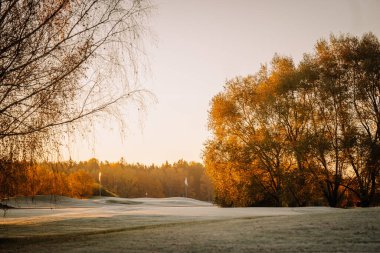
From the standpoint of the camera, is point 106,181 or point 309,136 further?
point 106,181

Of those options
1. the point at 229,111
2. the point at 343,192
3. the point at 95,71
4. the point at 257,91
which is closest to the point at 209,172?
the point at 229,111

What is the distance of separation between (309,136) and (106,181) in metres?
99.8

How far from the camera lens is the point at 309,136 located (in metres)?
22.4

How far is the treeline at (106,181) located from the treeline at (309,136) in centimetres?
1064

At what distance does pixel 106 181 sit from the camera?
114 m

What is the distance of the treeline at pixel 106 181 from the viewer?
664 centimetres

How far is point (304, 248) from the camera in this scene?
4.10 meters

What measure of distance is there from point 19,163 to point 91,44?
2.59 m

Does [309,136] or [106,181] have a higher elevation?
[309,136]

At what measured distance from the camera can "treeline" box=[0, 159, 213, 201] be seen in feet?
21.8

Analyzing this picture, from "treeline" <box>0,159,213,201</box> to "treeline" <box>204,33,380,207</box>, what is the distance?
10645 mm

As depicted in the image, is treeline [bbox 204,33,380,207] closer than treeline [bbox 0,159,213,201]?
No

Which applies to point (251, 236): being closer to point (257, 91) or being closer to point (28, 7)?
point (28, 7)

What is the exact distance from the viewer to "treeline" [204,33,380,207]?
871 inches
